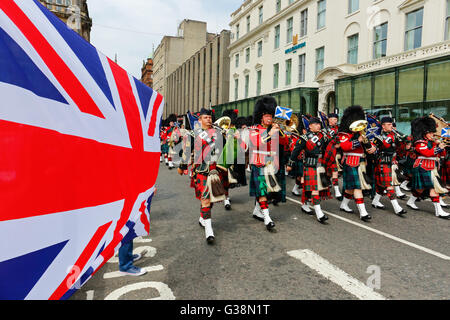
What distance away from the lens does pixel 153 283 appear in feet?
10.2

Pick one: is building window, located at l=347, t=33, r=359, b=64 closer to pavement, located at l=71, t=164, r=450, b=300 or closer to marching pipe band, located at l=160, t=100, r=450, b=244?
marching pipe band, located at l=160, t=100, r=450, b=244

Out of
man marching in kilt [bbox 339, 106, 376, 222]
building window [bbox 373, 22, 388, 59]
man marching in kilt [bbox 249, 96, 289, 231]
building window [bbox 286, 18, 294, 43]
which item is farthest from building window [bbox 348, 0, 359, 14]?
man marching in kilt [bbox 249, 96, 289, 231]

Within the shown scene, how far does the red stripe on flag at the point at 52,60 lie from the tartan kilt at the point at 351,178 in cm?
548

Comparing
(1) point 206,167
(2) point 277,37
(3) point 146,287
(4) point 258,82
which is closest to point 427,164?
(1) point 206,167

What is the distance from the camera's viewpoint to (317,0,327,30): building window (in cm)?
2259

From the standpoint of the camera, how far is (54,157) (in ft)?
5.02

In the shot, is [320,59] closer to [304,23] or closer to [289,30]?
[304,23]

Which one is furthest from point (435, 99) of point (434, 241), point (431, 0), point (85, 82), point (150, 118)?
point (85, 82)

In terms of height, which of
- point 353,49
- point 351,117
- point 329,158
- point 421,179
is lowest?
point 421,179

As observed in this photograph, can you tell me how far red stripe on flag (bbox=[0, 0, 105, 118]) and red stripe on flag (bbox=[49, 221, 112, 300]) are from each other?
2.63ft

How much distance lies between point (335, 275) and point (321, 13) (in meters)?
24.5

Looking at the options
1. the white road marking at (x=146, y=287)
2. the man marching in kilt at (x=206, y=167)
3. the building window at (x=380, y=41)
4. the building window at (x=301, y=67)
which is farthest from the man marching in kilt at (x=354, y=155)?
the building window at (x=301, y=67)

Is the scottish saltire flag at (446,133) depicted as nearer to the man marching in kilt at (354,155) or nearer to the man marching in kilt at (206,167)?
the man marching in kilt at (354,155)
